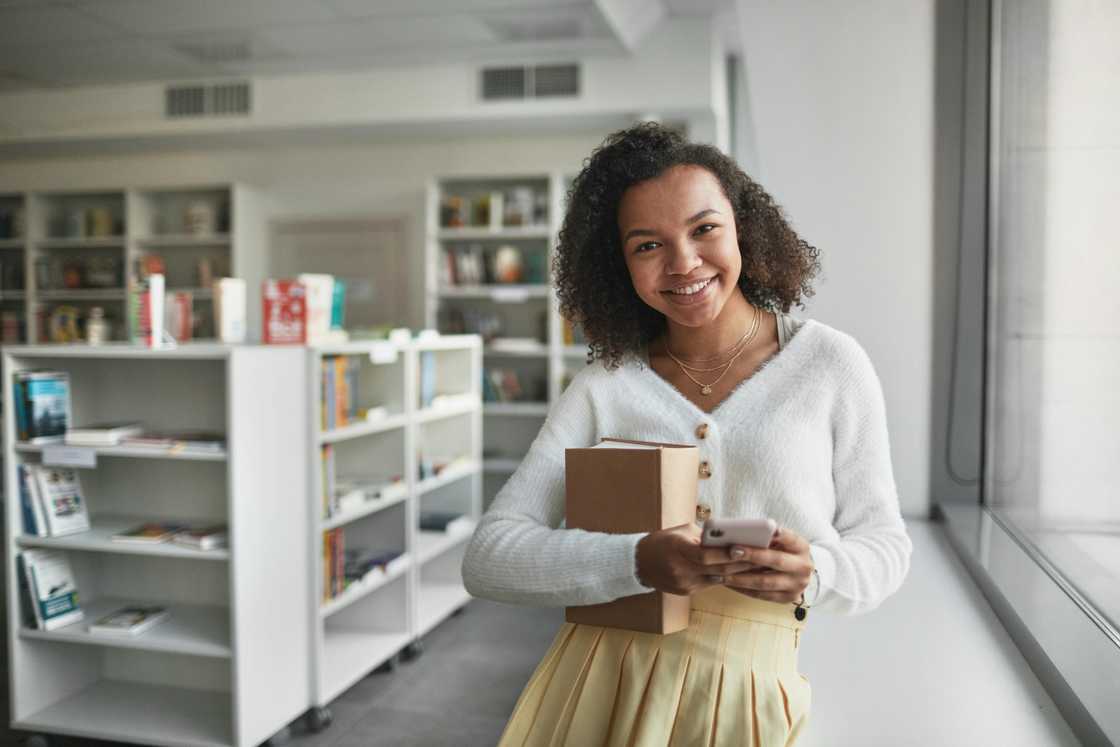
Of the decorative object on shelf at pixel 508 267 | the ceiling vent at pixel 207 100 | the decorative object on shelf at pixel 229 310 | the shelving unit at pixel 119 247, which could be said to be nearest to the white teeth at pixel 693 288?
the decorative object on shelf at pixel 229 310

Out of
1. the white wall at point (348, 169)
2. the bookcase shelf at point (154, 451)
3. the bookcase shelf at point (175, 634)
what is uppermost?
the white wall at point (348, 169)

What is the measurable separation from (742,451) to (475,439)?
3.40 m

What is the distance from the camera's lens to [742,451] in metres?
1.24

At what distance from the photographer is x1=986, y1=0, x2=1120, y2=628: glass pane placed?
4.96 feet

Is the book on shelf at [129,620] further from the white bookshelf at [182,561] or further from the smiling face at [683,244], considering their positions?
the smiling face at [683,244]

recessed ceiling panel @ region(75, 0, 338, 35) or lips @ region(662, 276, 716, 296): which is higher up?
recessed ceiling panel @ region(75, 0, 338, 35)

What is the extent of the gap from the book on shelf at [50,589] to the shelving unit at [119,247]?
3.64 m

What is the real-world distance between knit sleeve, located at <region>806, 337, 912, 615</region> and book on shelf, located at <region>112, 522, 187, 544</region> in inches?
89.8

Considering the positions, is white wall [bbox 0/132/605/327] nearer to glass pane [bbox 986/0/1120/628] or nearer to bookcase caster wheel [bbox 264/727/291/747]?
bookcase caster wheel [bbox 264/727/291/747]

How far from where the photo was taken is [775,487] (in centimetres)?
121

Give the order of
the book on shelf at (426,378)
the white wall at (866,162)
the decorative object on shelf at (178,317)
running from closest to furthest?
the white wall at (866,162) → the decorative object on shelf at (178,317) → the book on shelf at (426,378)

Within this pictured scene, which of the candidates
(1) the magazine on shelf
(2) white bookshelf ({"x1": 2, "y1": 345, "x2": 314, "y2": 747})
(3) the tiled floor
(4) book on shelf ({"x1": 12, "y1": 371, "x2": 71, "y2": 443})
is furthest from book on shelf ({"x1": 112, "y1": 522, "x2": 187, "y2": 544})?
(3) the tiled floor

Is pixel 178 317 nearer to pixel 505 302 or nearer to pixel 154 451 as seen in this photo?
pixel 154 451

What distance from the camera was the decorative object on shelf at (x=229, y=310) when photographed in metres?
3.07
